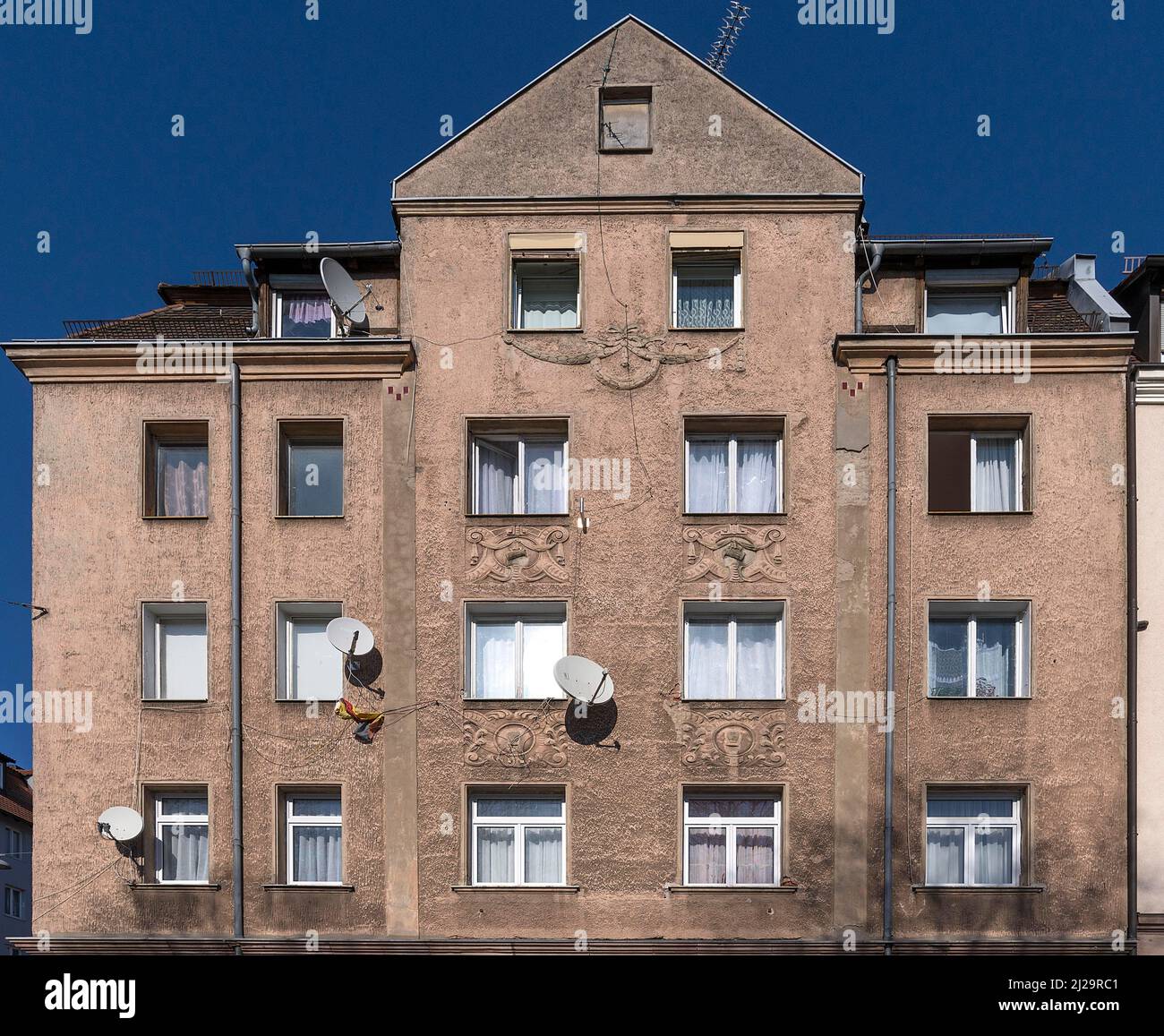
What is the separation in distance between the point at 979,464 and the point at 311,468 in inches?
385

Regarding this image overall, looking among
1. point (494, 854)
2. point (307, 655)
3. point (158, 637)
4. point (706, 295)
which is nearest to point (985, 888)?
point (494, 854)

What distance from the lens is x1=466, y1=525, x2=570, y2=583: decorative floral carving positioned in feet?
66.0

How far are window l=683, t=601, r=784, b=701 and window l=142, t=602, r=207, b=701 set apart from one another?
699 cm

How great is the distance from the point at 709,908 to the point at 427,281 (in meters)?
9.79

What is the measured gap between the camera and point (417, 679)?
65.5 ft

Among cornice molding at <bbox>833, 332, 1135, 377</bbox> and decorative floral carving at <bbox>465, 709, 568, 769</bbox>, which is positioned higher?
cornice molding at <bbox>833, 332, 1135, 377</bbox>

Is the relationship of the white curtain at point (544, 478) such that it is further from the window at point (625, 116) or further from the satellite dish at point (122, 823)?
the satellite dish at point (122, 823)

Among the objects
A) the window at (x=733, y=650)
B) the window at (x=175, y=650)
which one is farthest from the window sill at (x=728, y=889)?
the window at (x=175, y=650)

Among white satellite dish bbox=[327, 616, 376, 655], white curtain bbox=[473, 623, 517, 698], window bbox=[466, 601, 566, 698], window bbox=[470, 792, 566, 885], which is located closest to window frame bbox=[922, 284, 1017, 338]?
window bbox=[466, 601, 566, 698]

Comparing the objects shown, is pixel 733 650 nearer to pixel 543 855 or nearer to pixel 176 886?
pixel 543 855

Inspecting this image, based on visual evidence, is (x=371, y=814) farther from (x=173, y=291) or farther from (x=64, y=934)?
(x=173, y=291)

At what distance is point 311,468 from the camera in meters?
21.0

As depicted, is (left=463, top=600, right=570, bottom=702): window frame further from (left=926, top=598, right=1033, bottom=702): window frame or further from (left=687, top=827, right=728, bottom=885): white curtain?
(left=926, top=598, right=1033, bottom=702): window frame
